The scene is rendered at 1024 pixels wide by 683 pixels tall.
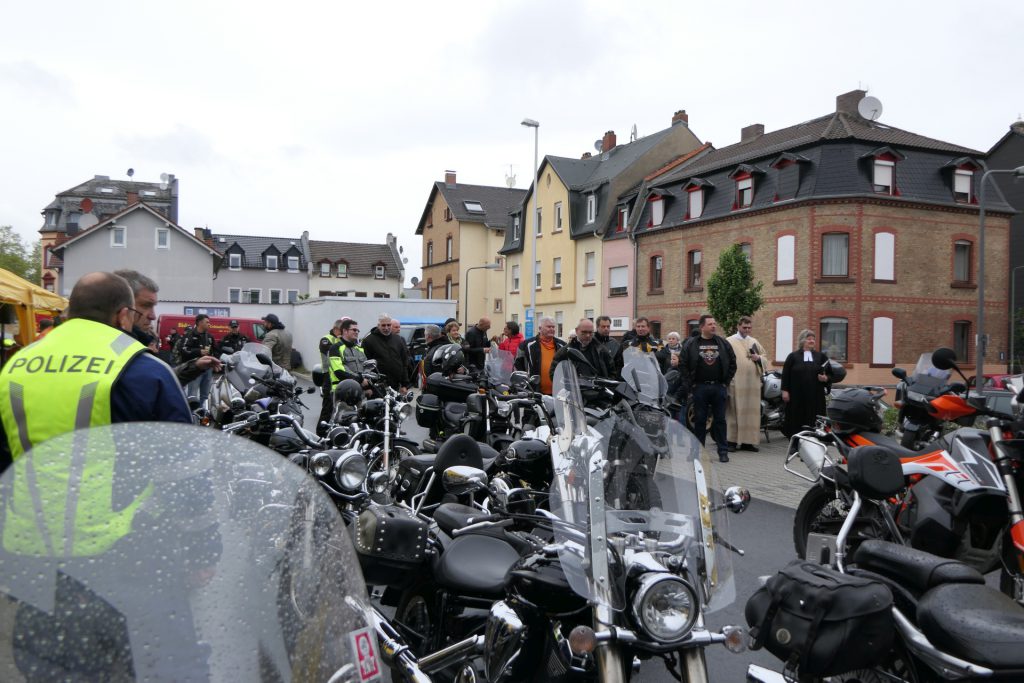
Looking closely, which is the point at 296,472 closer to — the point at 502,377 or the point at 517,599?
the point at 517,599

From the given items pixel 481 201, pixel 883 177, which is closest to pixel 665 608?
pixel 883 177

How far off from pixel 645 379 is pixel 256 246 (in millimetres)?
72139

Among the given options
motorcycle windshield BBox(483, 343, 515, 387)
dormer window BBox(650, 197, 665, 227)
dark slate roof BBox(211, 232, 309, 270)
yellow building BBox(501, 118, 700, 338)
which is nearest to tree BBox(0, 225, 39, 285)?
dark slate roof BBox(211, 232, 309, 270)

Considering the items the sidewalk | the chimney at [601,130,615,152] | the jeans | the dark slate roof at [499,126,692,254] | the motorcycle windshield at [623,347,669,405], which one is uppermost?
the chimney at [601,130,615,152]

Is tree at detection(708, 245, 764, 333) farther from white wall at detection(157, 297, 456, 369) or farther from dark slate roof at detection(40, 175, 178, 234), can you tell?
dark slate roof at detection(40, 175, 178, 234)

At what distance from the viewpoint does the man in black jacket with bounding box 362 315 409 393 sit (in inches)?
432

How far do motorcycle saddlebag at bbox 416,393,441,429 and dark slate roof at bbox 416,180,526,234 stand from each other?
46.7 metres

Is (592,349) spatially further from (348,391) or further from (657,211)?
(657,211)

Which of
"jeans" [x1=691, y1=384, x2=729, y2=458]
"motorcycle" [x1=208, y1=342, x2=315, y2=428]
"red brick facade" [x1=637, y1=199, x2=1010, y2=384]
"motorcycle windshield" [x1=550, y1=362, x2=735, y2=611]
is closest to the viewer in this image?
"motorcycle windshield" [x1=550, y1=362, x2=735, y2=611]

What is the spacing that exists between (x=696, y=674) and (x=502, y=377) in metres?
5.95

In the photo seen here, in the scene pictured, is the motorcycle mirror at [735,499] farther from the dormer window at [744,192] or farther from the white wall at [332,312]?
the dormer window at [744,192]

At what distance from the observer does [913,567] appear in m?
2.98

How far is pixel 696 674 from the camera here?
8.21 feet

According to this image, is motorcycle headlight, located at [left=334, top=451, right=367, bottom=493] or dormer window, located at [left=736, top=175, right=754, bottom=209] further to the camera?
dormer window, located at [left=736, top=175, right=754, bottom=209]
